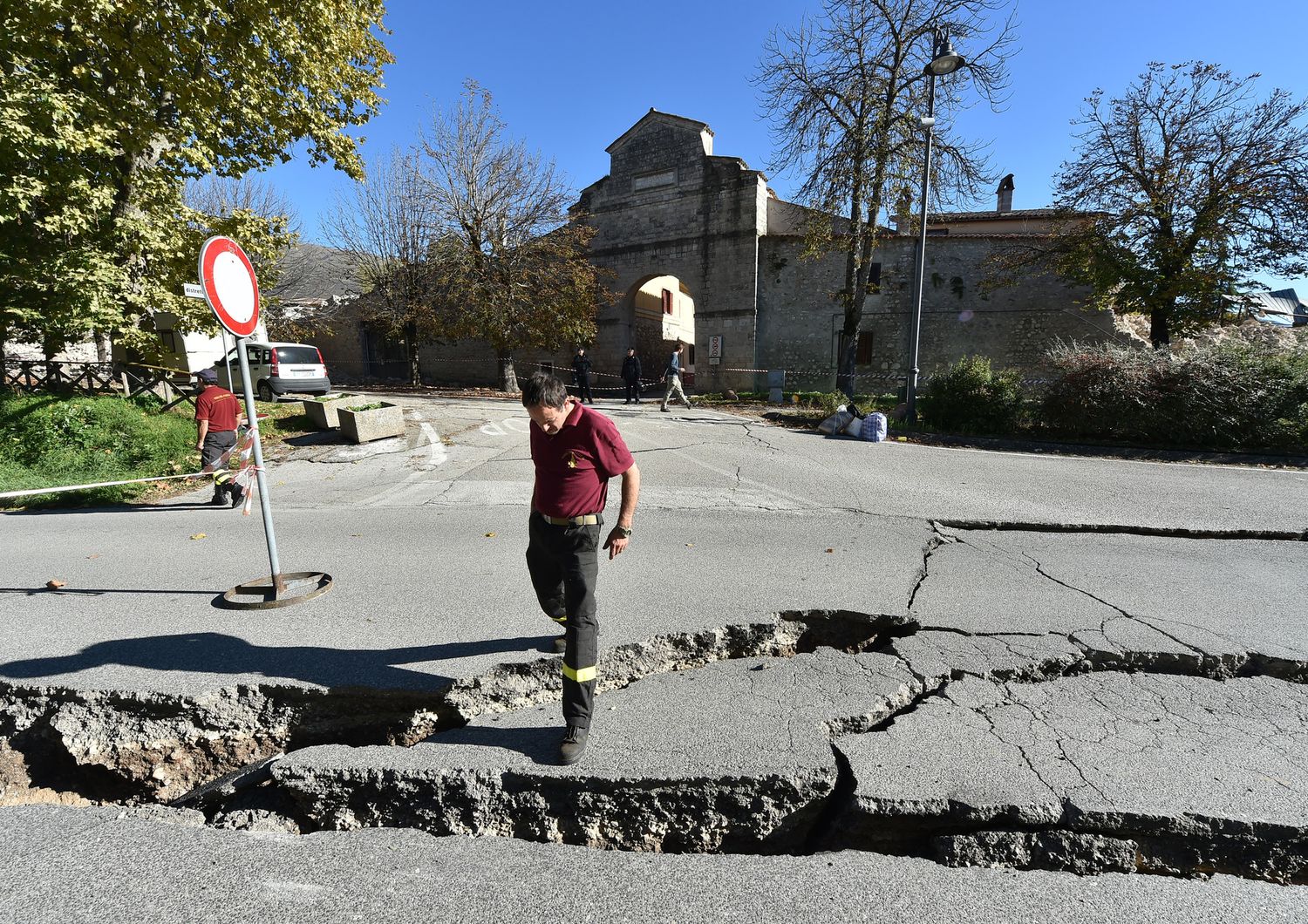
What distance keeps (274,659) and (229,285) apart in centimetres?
260

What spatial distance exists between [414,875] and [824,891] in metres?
1.42

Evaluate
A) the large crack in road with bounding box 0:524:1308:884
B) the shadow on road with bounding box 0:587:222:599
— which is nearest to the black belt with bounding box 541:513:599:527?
the large crack in road with bounding box 0:524:1308:884

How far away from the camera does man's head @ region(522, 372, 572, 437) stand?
9.38 ft

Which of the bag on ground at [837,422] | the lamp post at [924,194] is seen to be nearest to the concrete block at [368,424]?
the bag on ground at [837,422]

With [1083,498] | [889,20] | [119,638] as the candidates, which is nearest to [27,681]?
[119,638]

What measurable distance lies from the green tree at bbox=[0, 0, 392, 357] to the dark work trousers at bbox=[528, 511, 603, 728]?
10.2m

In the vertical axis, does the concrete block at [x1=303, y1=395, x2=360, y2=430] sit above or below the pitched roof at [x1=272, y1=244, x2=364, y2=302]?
below

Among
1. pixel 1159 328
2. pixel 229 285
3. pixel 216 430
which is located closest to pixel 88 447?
pixel 216 430

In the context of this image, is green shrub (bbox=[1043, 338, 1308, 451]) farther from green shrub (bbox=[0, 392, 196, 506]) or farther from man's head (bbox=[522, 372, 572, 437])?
green shrub (bbox=[0, 392, 196, 506])

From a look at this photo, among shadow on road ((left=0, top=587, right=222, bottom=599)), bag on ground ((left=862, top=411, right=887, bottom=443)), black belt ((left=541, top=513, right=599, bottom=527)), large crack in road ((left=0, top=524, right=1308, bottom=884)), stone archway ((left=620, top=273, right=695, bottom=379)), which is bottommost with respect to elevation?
large crack in road ((left=0, top=524, right=1308, bottom=884))

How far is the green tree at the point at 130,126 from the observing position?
852cm

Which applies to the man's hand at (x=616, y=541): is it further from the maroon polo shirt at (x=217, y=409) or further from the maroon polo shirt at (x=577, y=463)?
the maroon polo shirt at (x=217, y=409)

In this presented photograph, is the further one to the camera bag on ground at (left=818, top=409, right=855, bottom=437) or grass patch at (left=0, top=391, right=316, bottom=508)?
bag on ground at (left=818, top=409, right=855, bottom=437)

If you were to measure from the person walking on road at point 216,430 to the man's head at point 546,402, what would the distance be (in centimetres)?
638
